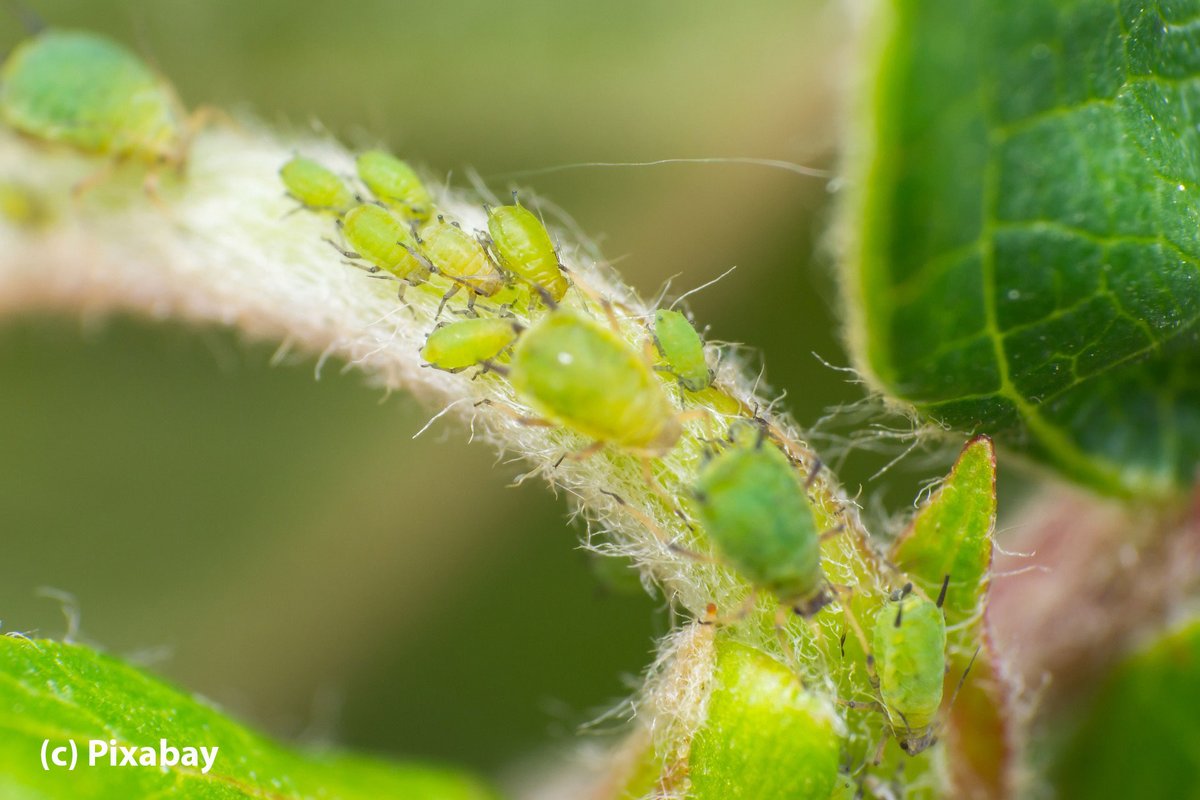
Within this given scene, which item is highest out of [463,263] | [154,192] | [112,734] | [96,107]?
[96,107]

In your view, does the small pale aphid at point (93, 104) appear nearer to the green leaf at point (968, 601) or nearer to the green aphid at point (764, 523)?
the green aphid at point (764, 523)

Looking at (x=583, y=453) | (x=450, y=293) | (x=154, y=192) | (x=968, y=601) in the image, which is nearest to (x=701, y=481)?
(x=583, y=453)

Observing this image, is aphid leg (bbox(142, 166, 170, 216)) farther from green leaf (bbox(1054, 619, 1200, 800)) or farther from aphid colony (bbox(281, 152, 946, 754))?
green leaf (bbox(1054, 619, 1200, 800))

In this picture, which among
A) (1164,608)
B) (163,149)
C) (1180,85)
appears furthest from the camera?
(163,149)

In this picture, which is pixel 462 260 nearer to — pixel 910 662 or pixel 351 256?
pixel 351 256

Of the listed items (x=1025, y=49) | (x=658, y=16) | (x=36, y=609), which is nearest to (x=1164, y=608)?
(x=1025, y=49)

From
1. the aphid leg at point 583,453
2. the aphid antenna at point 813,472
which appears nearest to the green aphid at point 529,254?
the aphid leg at point 583,453

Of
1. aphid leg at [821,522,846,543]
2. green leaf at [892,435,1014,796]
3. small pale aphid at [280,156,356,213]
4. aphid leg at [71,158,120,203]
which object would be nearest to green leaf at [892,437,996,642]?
green leaf at [892,435,1014,796]

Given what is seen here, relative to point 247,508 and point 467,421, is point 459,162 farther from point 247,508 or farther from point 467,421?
point 467,421
